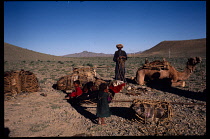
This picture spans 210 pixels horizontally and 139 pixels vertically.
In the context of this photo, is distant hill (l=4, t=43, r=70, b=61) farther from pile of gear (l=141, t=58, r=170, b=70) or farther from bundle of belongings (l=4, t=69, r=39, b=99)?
pile of gear (l=141, t=58, r=170, b=70)

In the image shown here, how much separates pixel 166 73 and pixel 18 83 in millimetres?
9575

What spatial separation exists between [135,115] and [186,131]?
67.9 inches

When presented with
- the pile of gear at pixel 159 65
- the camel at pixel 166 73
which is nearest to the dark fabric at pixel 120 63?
the camel at pixel 166 73

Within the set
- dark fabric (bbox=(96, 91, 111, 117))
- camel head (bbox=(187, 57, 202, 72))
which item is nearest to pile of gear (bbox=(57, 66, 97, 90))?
dark fabric (bbox=(96, 91, 111, 117))

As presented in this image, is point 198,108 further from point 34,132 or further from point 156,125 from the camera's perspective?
point 34,132

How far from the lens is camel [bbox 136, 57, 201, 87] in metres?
9.53

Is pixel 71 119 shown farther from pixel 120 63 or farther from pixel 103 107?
pixel 120 63

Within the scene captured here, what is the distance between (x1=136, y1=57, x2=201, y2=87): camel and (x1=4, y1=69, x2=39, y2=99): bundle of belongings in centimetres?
731

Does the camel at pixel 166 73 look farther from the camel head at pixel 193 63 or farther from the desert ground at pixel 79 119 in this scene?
the desert ground at pixel 79 119

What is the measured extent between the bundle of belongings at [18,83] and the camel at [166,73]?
24.0 ft

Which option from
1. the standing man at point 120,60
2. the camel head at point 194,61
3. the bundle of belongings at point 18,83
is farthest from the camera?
the standing man at point 120,60

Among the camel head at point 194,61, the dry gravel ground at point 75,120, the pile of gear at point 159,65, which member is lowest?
the dry gravel ground at point 75,120

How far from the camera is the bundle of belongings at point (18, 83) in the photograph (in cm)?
822
